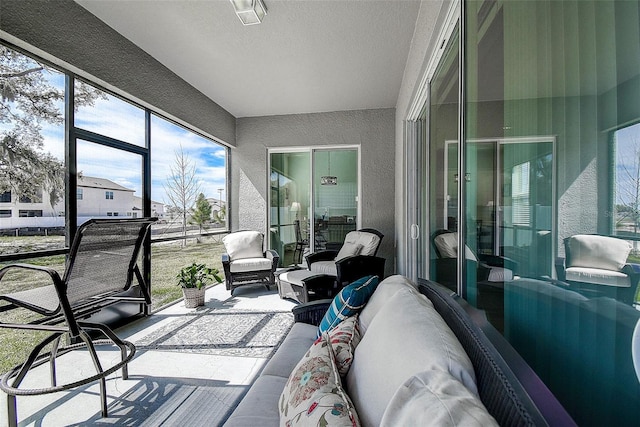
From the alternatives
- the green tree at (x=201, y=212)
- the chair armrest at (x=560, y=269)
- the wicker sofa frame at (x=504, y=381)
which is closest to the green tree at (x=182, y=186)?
the green tree at (x=201, y=212)

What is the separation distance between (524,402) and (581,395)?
7.2 inches

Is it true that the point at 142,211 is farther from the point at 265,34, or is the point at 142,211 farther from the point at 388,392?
the point at 388,392

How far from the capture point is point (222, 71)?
3574 millimetres

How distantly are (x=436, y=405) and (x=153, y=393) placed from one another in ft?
7.01

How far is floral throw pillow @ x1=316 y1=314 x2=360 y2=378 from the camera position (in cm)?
107

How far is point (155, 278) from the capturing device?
3533mm

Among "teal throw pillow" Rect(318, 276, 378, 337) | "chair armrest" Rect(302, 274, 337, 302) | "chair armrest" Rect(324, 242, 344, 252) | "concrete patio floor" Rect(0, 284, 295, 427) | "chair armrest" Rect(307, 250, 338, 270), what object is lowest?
"concrete patio floor" Rect(0, 284, 295, 427)

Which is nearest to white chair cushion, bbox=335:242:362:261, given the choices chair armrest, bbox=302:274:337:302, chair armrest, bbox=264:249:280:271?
chair armrest, bbox=302:274:337:302

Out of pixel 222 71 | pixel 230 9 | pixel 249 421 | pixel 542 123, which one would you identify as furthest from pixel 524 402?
pixel 222 71

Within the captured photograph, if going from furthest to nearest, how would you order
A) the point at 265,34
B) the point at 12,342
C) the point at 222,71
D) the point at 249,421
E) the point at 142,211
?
Result: 1. the point at 222,71
2. the point at 142,211
3. the point at 265,34
4. the point at 12,342
5. the point at 249,421

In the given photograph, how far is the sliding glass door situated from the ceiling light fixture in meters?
2.72

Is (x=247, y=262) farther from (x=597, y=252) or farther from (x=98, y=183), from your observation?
(x=597, y=252)

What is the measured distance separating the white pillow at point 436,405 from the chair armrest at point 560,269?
33 centimetres

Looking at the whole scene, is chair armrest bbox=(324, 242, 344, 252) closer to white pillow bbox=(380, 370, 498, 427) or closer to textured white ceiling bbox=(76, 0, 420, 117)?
textured white ceiling bbox=(76, 0, 420, 117)
